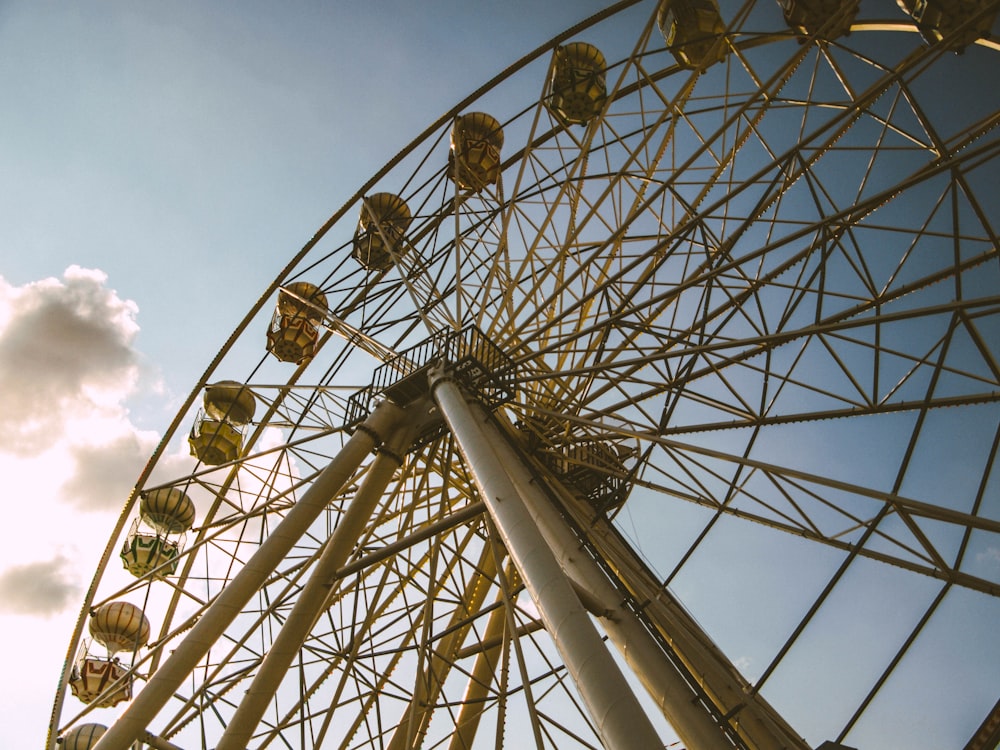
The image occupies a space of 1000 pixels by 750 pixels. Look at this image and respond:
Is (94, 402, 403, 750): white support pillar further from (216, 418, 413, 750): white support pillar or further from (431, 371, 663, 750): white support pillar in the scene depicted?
(431, 371, 663, 750): white support pillar

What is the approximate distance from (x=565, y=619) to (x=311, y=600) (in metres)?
4.83

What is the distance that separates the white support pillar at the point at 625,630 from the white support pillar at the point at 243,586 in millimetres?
2102

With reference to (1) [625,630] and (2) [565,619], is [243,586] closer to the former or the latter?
(1) [625,630]

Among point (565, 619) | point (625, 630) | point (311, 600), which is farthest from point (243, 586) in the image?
point (565, 619)

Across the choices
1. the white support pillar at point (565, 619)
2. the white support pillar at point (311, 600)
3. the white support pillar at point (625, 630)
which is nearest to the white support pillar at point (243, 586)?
the white support pillar at point (311, 600)

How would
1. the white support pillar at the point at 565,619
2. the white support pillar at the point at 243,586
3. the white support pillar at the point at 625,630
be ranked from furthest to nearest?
the white support pillar at the point at 243,586
the white support pillar at the point at 625,630
the white support pillar at the point at 565,619

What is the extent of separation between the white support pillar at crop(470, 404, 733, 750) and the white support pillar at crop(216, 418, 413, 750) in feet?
6.31

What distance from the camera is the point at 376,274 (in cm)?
1653

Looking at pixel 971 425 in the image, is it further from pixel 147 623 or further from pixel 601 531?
pixel 147 623

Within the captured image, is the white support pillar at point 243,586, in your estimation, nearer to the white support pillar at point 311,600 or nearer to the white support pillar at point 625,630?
the white support pillar at point 311,600

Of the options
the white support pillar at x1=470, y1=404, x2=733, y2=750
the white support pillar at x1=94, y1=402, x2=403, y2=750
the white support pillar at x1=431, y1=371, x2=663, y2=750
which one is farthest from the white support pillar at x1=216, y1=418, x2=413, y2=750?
the white support pillar at x1=431, y1=371, x2=663, y2=750

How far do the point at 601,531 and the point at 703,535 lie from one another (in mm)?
1866

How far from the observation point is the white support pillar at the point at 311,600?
25.1 ft

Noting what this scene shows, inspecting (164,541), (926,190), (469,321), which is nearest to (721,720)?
(469,321)
